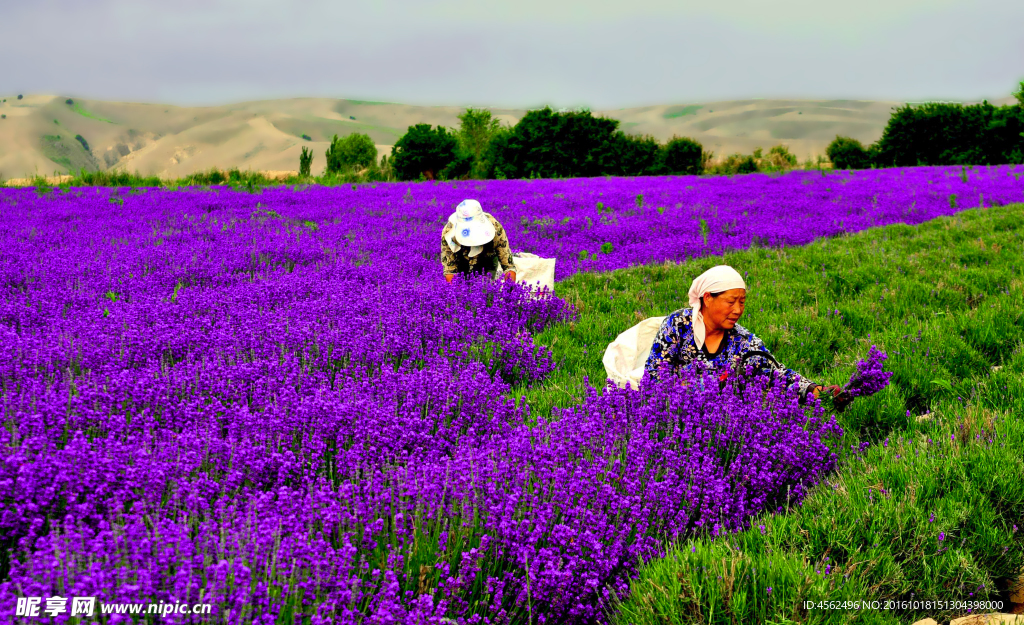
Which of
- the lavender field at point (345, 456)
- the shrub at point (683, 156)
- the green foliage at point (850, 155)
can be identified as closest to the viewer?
the lavender field at point (345, 456)

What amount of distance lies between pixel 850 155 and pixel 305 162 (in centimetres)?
2640

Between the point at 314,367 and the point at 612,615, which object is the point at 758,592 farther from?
the point at 314,367

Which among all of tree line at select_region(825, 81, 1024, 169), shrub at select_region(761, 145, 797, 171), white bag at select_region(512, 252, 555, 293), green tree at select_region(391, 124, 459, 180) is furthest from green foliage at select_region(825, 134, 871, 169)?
white bag at select_region(512, 252, 555, 293)

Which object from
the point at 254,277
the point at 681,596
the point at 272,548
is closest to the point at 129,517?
the point at 272,548

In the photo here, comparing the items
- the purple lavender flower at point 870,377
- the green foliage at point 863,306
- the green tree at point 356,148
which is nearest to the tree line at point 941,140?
the green foliage at point 863,306

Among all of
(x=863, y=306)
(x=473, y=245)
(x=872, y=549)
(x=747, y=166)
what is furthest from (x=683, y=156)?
(x=872, y=549)

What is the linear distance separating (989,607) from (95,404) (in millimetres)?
3318

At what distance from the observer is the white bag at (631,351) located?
373 centimetres

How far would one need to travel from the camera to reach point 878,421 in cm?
338

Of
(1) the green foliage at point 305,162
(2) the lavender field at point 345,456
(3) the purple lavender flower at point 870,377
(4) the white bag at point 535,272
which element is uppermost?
(1) the green foliage at point 305,162

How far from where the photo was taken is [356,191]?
1598 cm

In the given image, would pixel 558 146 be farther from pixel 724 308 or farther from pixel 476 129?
pixel 724 308

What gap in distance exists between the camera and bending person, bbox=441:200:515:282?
5777 millimetres

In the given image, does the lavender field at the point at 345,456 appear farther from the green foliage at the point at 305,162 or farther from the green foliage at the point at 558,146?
the green foliage at the point at 558,146
